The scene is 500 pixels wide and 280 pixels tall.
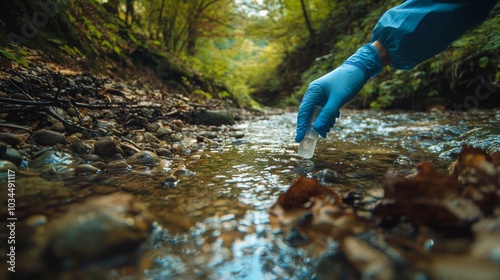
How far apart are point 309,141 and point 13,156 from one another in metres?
2.00

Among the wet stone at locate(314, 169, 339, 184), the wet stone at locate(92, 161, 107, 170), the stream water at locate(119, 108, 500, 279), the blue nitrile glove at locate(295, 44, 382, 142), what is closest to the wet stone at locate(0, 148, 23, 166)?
the wet stone at locate(92, 161, 107, 170)

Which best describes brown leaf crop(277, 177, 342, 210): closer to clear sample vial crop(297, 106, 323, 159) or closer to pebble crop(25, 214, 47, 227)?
pebble crop(25, 214, 47, 227)

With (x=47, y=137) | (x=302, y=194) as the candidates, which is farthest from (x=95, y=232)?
(x=47, y=137)

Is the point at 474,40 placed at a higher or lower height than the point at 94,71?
higher

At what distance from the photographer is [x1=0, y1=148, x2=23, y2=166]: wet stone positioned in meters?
1.57

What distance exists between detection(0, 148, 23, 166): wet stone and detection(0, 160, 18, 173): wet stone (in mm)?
102

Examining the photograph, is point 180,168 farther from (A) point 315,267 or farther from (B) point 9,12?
(B) point 9,12

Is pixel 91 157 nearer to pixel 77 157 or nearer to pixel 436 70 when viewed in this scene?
pixel 77 157


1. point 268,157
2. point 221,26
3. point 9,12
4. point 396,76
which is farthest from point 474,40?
point 221,26

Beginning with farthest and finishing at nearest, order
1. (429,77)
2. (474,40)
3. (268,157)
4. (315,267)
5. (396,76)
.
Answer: (396,76) → (429,77) → (474,40) → (268,157) → (315,267)

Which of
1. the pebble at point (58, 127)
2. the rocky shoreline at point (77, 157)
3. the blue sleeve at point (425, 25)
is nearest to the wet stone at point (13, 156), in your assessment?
the rocky shoreline at point (77, 157)

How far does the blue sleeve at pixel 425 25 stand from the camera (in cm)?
189

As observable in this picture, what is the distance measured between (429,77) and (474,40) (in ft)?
4.02

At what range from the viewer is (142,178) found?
1609 mm
